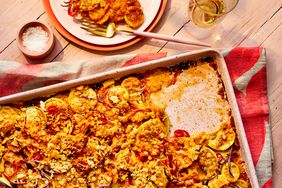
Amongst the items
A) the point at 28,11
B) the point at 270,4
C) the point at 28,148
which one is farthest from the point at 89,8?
the point at 270,4

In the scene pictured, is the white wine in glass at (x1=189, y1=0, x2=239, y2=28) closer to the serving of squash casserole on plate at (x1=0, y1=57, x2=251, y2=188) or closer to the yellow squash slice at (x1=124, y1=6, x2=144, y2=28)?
the yellow squash slice at (x1=124, y1=6, x2=144, y2=28)

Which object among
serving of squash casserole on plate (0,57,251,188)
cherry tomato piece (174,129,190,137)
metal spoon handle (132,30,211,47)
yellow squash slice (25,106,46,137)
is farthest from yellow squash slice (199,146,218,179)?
yellow squash slice (25,106,46,137)

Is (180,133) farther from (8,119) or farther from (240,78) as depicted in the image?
(8,119)

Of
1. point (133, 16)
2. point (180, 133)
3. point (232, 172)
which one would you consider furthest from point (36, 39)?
point (232, 172)

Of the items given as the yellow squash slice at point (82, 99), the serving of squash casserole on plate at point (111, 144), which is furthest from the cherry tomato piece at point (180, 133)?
the yellow squash slice at point (82, 99)

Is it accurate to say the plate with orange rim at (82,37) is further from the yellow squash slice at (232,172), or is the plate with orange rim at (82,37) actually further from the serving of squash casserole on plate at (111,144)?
the yellow squash slice at (232,172)

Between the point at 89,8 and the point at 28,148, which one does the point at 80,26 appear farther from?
the point at 28,148
